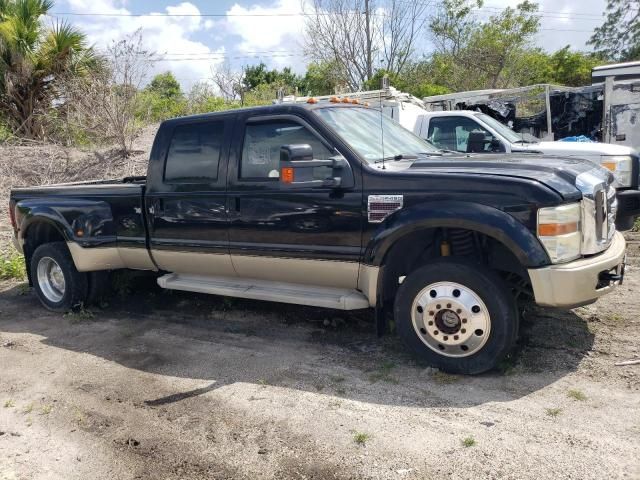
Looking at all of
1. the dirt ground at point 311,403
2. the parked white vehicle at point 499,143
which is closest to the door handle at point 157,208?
the dirt ground at point 311,403

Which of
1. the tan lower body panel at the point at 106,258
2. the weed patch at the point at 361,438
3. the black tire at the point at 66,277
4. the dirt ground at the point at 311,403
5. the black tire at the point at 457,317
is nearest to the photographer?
the dirt ground at the point at 311,403

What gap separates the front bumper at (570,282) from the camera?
11.8 feet

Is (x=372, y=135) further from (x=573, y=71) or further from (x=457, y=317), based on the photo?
(x=573, y=71)

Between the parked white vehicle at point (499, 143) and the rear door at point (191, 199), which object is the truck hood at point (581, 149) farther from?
the rear door at point (191, 199)

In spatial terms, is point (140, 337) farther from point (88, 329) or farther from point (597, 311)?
point (597, 311)

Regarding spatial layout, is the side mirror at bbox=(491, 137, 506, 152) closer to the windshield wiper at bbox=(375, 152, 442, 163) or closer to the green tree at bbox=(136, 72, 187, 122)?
the windshield wiper at bbox=(375, 152, 442, 163)

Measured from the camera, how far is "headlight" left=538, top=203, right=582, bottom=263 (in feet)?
11.8

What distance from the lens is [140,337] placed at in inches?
212

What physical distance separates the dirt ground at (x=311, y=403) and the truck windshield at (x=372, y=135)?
60.6 inches

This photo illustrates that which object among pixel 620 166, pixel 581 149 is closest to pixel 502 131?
pixel 581 149

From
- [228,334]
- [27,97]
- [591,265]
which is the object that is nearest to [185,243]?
[228,334]

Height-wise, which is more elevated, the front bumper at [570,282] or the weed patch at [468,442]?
the front bumper at [570,282]

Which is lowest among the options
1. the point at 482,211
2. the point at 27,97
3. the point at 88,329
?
the point at 88,329

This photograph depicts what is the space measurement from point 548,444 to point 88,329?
4361mm
